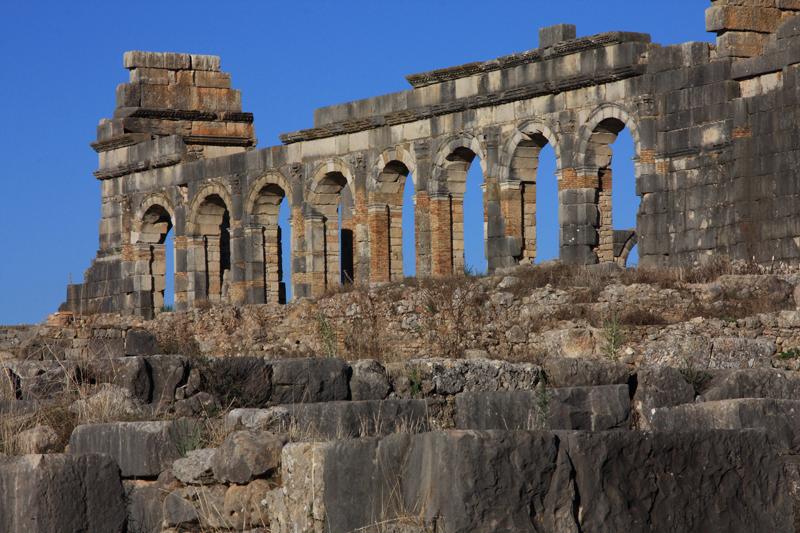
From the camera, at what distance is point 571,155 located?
A: 26.9m

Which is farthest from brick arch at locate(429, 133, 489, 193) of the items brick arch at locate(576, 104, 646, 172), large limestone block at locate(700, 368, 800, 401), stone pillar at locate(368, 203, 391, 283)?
large limestone block at locate(700, 368, 800, 401)

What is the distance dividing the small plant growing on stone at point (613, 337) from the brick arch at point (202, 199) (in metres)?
13.9

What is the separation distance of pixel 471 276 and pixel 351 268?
10062 mm

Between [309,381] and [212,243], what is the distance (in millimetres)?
22540

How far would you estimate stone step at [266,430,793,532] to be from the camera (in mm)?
8055

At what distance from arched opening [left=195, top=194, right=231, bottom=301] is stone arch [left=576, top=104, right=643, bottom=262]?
10.6m

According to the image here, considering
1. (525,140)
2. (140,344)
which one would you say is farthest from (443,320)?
(140,344)

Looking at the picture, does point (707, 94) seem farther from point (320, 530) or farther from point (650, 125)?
point (320, 530)

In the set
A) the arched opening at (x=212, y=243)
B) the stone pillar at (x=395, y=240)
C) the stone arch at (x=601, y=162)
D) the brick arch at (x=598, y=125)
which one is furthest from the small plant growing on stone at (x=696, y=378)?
the arched opening at (x=212, y=243)

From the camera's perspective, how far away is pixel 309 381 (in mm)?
13367

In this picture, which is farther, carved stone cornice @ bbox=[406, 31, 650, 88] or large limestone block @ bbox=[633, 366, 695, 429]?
carved stone cornice @ bbox=[406, 31, 650, 88]

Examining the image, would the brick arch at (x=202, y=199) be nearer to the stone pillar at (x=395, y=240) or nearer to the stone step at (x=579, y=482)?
the stone pillar at (x=395, y=240)

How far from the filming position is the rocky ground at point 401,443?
323 inches

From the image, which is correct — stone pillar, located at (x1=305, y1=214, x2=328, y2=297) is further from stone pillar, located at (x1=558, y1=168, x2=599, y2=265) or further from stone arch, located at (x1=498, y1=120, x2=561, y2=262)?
stone pillar, located at (x1=558, y1=168, x2=599, y2=265)
